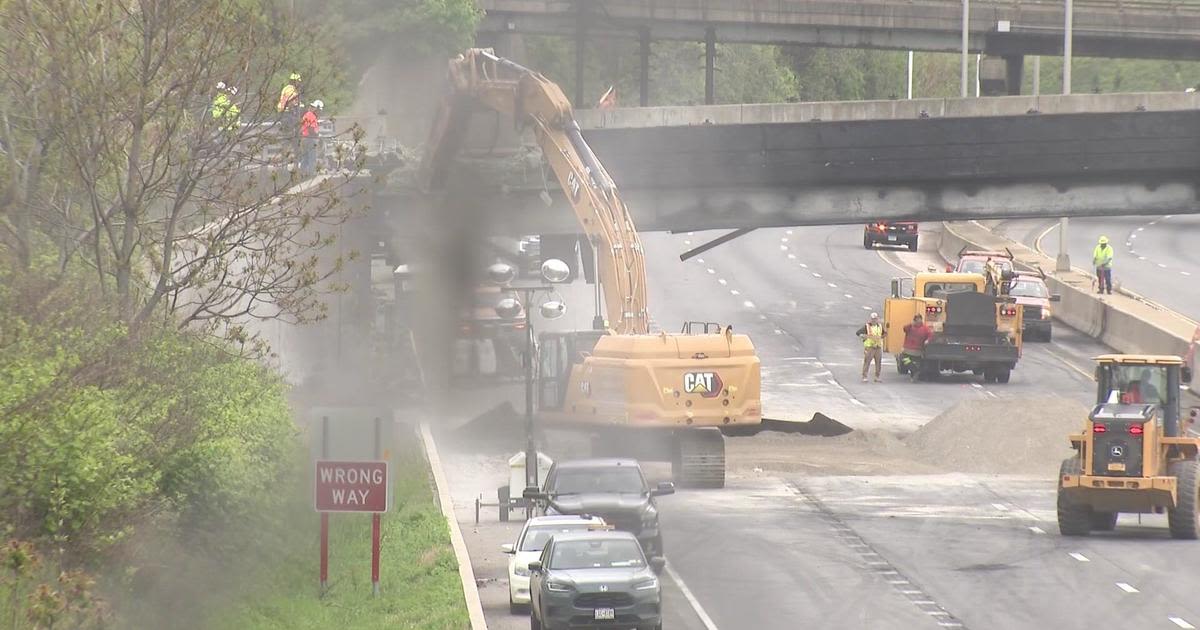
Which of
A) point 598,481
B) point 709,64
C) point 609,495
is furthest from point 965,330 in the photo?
point 709,64

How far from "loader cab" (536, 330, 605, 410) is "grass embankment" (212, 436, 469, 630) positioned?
6.52m

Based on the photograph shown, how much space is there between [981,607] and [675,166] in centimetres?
2369

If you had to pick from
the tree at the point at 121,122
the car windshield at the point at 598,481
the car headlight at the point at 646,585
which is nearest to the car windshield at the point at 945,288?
the car windshield at the point at 598,481

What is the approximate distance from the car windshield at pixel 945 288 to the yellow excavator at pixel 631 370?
18110mm

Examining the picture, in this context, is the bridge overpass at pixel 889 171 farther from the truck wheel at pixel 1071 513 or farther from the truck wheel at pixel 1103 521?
the truck wheel at pixel 1071 513

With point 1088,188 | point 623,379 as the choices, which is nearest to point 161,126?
point 623,379

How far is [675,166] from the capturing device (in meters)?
47.7

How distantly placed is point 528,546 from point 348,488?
136 inches

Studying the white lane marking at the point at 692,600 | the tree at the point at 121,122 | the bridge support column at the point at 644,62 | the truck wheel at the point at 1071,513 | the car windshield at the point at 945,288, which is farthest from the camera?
the bridge support column at the point at 644,62

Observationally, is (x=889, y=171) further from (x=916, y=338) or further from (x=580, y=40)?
(x=580, y=40)

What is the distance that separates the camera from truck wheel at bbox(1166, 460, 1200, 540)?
29.7m

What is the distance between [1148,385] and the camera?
31.2m

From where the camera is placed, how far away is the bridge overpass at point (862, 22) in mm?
89875

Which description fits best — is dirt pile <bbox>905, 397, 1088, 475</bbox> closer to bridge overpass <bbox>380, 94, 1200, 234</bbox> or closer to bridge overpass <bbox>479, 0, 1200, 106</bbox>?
bridge overpass <bbox>380, 94, 1200, 234</bbox>
